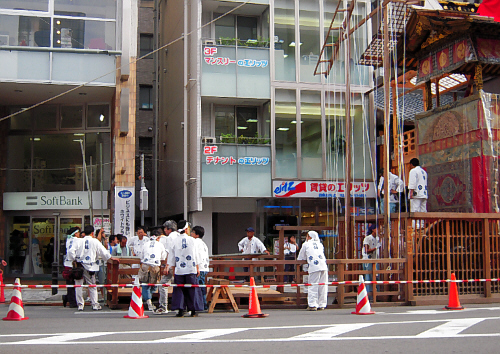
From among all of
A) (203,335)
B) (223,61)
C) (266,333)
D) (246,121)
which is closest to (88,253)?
A: (203,335)

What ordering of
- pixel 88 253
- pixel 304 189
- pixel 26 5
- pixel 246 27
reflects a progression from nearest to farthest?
pixel 88 253
pixel 26 5
pixel 304 189
pixel 246 27

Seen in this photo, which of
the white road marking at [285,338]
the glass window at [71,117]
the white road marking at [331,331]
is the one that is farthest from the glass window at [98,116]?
the white road marking at [331,331]

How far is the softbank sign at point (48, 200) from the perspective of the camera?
26328mm

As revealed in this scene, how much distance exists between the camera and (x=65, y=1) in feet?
74.3

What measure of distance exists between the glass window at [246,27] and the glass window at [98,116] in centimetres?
712

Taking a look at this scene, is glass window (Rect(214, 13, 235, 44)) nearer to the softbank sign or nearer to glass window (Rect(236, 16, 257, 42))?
glass window (Rect(236, 16, 257, 42))

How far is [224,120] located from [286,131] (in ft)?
9.56

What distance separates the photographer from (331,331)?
30.5ft

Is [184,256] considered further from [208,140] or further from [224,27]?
[224,27]

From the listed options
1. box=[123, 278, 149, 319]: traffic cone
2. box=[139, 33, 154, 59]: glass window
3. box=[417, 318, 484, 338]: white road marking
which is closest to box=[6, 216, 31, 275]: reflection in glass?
box=[123, 278, 149, 319]: traffic cone

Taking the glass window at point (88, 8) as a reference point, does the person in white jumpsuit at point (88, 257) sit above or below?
below

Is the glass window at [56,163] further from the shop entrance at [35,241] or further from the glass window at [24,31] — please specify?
the glass window at [24,31]

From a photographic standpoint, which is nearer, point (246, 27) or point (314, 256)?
point (314, 256)

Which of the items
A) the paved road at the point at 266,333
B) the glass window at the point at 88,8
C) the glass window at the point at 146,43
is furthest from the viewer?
the glass window at the point at 146,43
